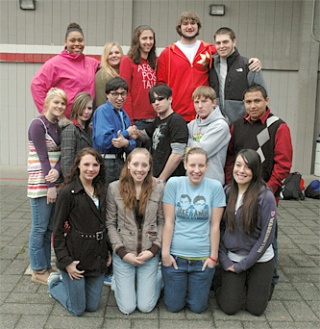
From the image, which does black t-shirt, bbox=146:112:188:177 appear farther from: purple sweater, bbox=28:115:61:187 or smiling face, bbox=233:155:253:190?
purple sweater, bbox=28:115:61:187

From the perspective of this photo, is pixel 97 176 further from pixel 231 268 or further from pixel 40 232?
pixel 231 268

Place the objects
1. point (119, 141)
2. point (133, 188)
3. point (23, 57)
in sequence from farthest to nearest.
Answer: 1. point (23, 57)
2. point (119, 141)
3. point (133, 188)

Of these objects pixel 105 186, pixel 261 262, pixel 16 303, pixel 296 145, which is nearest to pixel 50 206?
pixel 105 186

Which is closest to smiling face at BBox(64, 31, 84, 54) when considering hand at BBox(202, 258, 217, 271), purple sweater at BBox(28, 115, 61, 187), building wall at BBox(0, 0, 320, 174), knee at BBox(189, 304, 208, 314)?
purple sweater at BBox(28, 115, 61, 187)

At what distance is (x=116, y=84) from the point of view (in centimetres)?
410

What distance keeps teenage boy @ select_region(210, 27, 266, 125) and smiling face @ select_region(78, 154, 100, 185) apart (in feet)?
5.16

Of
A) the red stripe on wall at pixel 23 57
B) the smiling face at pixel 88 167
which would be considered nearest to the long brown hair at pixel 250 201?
the smiling face at pixel 88 167

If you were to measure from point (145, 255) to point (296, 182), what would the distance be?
17.5ft

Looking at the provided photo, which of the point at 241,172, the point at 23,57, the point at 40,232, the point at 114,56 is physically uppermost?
the point at 23,57

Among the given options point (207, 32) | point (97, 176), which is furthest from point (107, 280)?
point (207, 32)

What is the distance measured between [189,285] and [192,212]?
618mm

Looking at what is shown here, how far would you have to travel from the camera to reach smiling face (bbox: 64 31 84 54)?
14.9 feet

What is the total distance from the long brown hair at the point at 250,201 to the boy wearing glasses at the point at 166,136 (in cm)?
67

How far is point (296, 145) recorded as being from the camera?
984cm
